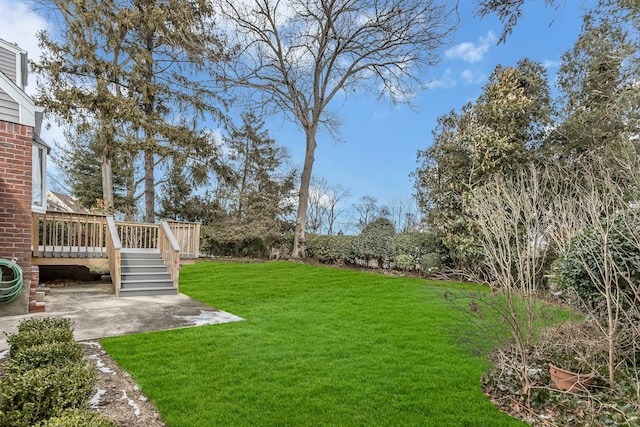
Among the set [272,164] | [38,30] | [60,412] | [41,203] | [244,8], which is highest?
[244,8]

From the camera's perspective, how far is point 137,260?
9477 millimetres

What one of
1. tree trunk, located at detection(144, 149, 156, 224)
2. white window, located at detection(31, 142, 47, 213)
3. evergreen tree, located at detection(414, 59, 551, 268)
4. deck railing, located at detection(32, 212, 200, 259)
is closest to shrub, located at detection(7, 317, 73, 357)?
white window, located at detection(31, 142, 47, 213)

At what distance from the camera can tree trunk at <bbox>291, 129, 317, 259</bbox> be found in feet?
52.3

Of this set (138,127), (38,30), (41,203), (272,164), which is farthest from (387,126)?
(38,30)

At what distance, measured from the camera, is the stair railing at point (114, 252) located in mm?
7980

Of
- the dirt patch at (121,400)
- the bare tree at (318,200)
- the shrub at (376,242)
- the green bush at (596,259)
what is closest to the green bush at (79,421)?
the dirt patch at (121,400)

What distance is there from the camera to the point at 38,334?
342 cm

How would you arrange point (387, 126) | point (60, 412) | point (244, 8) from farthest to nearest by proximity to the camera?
point (387, 126) < point (244, 8) < point (60, 412)

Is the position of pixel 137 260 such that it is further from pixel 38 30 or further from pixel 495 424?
pixel 38 30

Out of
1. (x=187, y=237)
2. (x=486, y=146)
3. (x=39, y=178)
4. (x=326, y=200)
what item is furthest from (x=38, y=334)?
(x=326, y=200)

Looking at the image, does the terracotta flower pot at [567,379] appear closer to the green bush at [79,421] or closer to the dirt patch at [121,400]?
the dirt patch at [121,400]

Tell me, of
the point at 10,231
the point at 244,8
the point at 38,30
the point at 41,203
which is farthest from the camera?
the point at 244,8

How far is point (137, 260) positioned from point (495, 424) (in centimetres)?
925

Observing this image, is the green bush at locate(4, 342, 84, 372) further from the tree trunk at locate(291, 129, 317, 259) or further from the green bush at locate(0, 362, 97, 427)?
the tree trunk at locate(291, 129, 317, 259)
